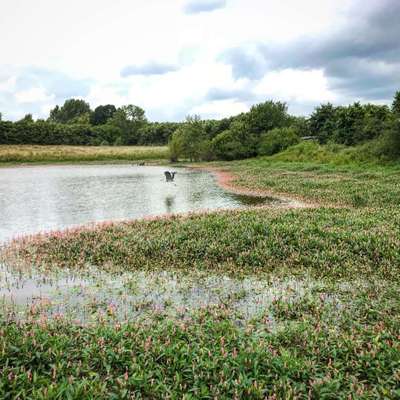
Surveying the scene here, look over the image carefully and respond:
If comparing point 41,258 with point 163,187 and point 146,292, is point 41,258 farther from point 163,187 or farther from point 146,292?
point 163,187

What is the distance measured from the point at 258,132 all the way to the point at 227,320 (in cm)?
9145

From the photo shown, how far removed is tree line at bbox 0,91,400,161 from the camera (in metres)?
66.6

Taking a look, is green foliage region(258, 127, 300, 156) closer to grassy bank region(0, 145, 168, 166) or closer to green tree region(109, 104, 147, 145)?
grassy bank region(0, 145, 168, 166)

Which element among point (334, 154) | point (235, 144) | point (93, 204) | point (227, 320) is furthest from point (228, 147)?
point (227, 320)

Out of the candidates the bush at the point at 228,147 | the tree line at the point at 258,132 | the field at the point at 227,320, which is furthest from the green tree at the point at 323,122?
the field at the point at 227,320

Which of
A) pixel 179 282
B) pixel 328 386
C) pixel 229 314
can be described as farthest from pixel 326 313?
pixel 179 282

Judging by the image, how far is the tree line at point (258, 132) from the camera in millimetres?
66562

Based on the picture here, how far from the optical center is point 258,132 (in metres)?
97.2

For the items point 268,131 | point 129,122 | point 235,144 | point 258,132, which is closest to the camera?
point 235,144

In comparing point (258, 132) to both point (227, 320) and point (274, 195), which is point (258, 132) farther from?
point (227, 320)

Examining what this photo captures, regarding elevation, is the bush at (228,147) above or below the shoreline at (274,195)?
above

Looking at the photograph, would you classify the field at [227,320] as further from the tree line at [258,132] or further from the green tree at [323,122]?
the green tree at [323,122]

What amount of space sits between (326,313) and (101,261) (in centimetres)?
769

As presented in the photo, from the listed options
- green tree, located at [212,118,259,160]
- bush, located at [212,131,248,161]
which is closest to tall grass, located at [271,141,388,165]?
green tree, located at [212,118,259,160]
